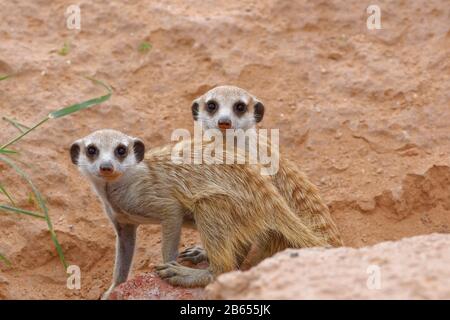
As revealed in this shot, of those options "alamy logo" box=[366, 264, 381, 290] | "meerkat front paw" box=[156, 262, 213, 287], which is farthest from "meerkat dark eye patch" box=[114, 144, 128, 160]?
"alamy logo" box=[366, 264, 381, 290]

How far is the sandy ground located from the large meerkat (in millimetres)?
1136

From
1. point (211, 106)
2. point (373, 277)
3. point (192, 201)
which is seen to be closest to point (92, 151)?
point (192, 201)

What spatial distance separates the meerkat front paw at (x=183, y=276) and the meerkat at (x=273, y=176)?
0.36 meters

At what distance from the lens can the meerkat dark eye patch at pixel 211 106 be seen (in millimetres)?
5082

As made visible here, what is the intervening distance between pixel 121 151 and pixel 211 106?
1101 mm

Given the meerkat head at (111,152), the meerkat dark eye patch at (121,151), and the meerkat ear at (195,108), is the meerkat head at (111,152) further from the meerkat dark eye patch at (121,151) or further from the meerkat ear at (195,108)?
the meerkat ear at (195,108)

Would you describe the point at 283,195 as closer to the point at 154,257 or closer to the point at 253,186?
the point at 253,186

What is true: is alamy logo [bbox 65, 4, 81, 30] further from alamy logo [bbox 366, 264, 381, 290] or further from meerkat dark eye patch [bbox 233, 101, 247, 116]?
alamy logo [bbox 366, 264, 381, 290]

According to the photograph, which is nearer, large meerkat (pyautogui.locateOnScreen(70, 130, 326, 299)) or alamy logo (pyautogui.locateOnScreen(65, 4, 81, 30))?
large meerkat (pyautogui.locateOnScreen(70, 130, 326, 299))

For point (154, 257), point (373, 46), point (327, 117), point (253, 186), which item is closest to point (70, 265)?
point (154, 257)

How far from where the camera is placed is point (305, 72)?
19.6 ft

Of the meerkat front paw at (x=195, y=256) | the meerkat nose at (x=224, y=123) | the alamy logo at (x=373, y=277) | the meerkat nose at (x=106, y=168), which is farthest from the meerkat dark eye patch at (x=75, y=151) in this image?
the alamy logo at (x=373, y=277)

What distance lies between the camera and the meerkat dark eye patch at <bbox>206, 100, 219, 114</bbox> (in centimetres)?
508

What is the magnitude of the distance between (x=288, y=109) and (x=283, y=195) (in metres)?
1.42
